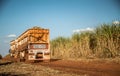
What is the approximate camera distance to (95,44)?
18.5 metres

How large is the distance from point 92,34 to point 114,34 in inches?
150

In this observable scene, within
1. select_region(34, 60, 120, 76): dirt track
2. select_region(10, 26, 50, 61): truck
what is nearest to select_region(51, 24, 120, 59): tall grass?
select_region(34, 60, 120, 76): dirt track

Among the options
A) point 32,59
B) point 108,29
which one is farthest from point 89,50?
point 32,59

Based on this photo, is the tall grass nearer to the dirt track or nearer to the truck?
the dirt track

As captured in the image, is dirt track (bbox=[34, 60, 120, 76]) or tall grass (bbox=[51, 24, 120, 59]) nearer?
dirt track (bbox=[34, 60, 120, 76])

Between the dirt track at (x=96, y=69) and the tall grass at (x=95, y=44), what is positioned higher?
the tall grass at (x=95, y=44)

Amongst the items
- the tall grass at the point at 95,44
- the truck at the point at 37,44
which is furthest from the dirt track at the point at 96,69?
the truck at the point at 37,44

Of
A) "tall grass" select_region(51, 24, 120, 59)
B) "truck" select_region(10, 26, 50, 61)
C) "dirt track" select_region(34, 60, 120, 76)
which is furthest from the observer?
"truck" select_region(10, 26, 50, 61)

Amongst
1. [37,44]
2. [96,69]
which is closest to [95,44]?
[37,44]

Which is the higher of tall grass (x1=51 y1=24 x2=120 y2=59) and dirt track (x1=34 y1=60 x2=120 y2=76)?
tall grass (x1=51 y1=24 x2=120 y2=59)

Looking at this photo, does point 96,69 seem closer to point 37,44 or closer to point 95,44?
point 37,44

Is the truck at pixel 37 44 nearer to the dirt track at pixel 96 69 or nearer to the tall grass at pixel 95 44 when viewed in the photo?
the tall grass at pixel 95 44

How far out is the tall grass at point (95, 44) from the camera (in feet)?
49.2

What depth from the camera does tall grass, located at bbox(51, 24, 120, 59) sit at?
15010 millimetres
